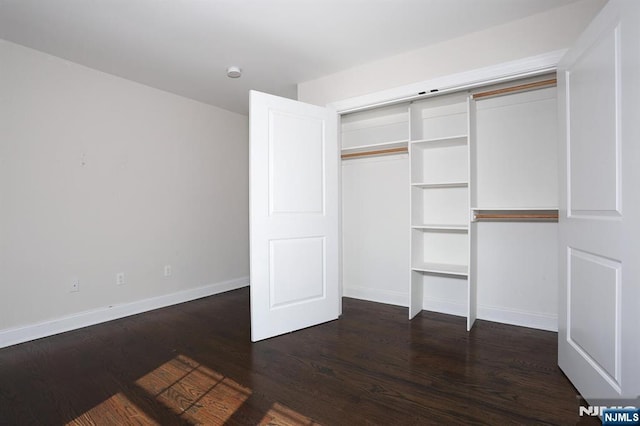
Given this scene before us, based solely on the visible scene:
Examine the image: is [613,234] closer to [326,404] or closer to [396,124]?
[326,404]

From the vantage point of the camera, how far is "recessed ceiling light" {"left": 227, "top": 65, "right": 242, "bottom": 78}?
3141mm

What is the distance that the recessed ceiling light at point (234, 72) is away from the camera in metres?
3.14

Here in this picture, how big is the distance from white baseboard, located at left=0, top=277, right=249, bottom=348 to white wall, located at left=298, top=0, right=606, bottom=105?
266 centimetres

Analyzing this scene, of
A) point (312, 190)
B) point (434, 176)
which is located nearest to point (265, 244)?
point (312, 190)

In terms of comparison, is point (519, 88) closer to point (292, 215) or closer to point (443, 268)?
point (443, 268)

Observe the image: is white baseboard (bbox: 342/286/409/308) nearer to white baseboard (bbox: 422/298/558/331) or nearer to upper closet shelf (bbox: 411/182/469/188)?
white baseboard (bbox: 422/298/558/331)

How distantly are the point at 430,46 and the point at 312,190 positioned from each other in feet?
5.20

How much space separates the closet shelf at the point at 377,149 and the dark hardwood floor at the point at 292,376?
1.77 m

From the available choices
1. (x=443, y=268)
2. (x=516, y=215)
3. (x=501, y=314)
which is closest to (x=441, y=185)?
(x=516, y=215)

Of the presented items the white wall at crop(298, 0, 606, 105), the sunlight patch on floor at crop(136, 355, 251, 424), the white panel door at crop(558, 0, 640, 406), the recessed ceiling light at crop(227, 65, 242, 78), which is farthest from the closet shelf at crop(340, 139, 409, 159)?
the sunlight patch on floor at crop(136, 355, 251, 424)

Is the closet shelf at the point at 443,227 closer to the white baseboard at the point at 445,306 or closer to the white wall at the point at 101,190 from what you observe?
the white baseboard at the point at 445,306

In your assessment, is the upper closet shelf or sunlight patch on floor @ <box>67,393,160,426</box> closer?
sunlight patch on floor @ <box>67,393,160,426</box>

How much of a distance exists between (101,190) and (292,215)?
1.96 meters

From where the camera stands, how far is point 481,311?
3.18 metres
